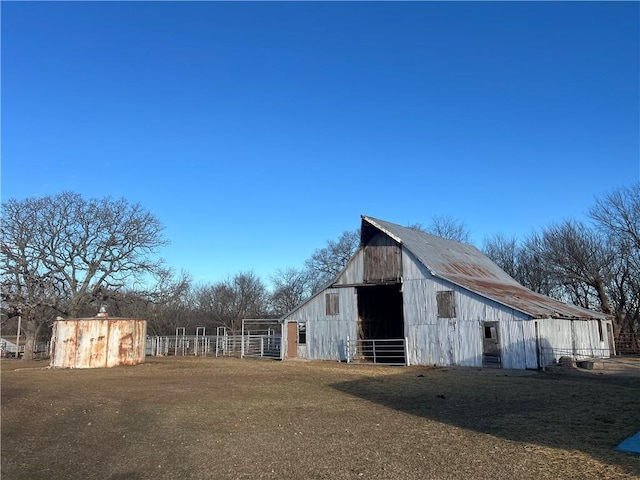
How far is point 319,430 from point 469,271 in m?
26.2

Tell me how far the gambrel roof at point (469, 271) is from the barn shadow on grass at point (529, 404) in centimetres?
481

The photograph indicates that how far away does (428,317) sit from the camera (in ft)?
90.4

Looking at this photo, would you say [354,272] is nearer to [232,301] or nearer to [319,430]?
[319,430]

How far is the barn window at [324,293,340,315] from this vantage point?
31378 millimetres

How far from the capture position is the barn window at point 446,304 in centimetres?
2672

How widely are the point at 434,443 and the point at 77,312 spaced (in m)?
36.7

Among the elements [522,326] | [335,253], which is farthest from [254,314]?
[522,326]

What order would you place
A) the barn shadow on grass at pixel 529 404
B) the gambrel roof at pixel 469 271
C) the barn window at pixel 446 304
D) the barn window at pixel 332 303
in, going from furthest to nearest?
the barn window at pixel 332 303
the barn window at pixel 446 304
the gambrel roof at pixel 469 271
the barn shadow on grass at pixel 529 404

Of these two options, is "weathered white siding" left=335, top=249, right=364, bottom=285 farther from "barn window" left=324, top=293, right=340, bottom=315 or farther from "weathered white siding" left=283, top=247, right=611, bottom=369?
"barn window" left=324, top=293, right=340, bottom=315

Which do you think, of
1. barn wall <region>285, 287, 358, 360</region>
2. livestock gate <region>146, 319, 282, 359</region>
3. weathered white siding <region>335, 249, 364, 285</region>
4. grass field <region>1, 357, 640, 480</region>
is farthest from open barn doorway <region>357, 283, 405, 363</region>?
grass field <region>1, 357, 640, 480</region>

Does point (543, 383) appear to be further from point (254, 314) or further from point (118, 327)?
point (254, 314)

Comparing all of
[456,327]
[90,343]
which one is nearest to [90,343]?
[90,343]

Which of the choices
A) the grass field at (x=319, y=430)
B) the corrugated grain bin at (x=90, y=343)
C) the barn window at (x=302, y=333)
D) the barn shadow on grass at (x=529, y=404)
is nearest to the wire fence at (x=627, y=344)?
the barn shadow on grass at (x=529, y=404)

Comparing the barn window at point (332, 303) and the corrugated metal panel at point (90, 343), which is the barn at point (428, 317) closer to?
the barn window at point (332, 303)
